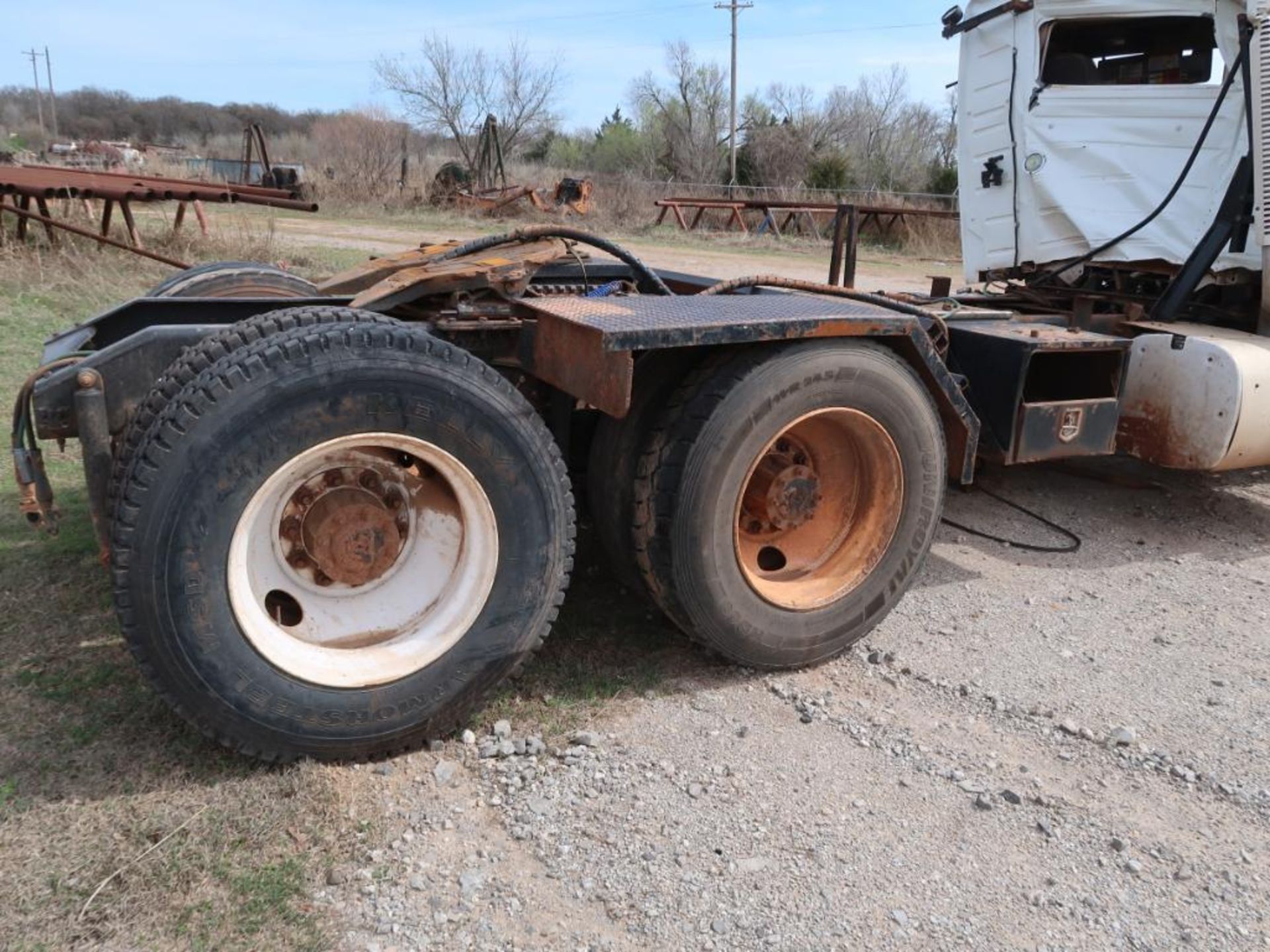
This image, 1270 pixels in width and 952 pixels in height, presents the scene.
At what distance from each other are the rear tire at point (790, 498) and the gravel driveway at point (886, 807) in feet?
0.76

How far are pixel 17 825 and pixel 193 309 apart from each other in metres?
1.91

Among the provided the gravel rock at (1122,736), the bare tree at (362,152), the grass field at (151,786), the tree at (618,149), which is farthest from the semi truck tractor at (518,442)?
the tree at (618,149)

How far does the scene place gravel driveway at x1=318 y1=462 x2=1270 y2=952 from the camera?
2225mm

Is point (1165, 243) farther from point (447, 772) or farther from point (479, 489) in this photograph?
point (447, 772)

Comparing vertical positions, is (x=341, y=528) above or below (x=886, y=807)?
above

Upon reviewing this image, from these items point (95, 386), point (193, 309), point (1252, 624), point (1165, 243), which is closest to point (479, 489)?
point (95, 386)

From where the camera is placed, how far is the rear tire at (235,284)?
4199mm

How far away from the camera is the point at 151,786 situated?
8.27 feet

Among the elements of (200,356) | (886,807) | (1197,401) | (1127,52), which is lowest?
(886,807)

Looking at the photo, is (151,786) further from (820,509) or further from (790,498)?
(820,509)

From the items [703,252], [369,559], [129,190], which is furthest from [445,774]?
[703,252]

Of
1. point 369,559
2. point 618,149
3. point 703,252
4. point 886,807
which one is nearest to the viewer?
point 886,807

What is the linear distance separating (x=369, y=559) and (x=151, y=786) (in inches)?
29.6

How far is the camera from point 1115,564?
4.38 meters
